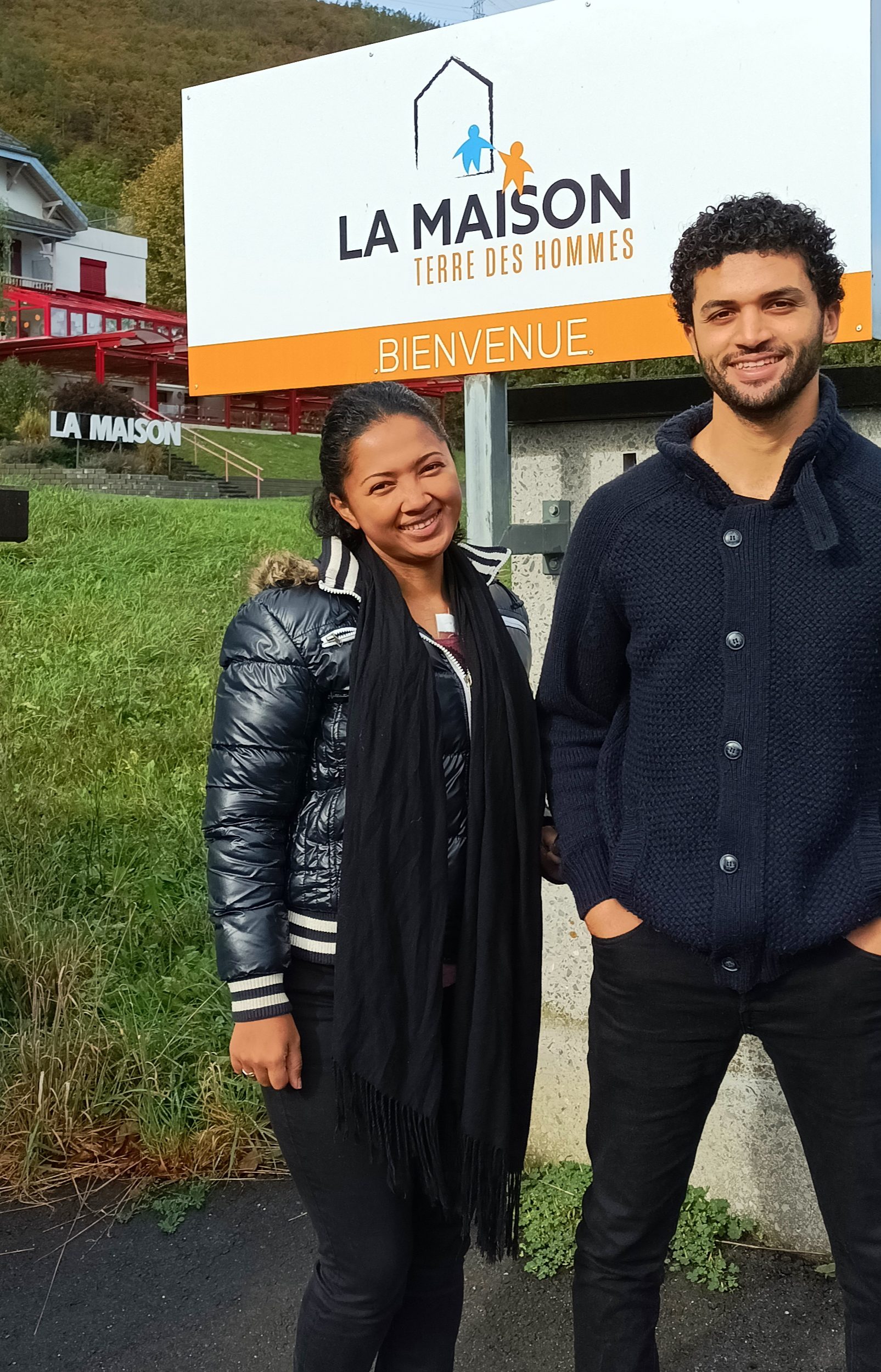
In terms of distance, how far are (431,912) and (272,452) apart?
41886 millimetres

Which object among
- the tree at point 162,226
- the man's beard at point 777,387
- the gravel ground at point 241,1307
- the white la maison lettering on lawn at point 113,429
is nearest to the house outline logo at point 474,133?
the man's beard at point 777,387

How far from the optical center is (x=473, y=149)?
10.1 ft

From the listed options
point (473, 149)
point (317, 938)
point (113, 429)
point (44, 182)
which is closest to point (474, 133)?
point (473, 149)

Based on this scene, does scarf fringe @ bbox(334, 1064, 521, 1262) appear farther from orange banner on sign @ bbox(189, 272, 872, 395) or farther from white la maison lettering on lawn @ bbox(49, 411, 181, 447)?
white la maison lettering on lawn @ bbox(49, 411, 181, 447)

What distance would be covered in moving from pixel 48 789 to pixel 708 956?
15.7 feet

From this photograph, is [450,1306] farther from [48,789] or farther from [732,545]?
[48,789]

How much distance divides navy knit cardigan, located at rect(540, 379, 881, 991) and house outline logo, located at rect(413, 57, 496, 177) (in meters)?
1.36

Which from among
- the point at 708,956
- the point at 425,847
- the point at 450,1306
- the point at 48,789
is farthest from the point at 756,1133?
the point at 48,789

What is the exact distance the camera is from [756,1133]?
10.2 ft

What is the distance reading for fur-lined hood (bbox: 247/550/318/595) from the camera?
2.07 m

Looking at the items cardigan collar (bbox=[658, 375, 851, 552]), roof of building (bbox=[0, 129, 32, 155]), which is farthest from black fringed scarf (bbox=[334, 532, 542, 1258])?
roof of building (bbox=[0, 129, 32, 155])

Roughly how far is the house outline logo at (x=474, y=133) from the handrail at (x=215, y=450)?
32648 millimetres

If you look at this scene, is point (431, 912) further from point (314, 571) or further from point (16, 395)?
point (16, 395)

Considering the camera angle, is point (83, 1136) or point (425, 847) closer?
point (425, 847)
